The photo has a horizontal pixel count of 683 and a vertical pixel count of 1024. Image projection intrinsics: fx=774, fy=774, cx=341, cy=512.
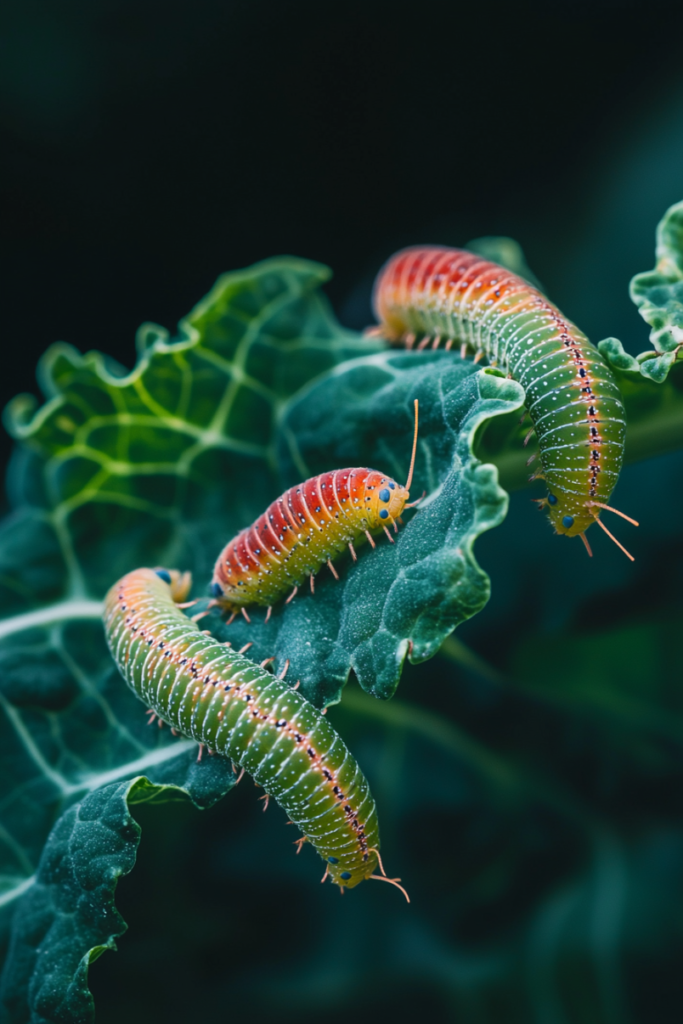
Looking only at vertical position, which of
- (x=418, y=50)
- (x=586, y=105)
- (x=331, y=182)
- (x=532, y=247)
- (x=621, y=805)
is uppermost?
(x=418, y=50)

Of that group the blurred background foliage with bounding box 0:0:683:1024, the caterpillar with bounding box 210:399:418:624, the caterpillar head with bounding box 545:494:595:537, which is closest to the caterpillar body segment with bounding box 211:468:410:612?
the caterpillar with bounding box 210:399:418:624

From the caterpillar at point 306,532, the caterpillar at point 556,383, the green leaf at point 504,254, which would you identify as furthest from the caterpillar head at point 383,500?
the green leaf at point 504,254

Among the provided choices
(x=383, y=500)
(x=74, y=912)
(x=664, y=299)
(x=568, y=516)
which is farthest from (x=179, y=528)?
(x=664, y=299)

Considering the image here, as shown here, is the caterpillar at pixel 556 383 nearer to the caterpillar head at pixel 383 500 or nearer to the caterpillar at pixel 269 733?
the caterpillar head at pixel 383 500

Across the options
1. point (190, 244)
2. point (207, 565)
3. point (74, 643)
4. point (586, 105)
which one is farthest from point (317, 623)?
point (586, 105)

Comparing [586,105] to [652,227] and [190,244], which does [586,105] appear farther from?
[190,244]

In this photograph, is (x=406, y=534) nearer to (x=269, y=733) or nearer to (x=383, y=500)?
(x=383, y=500)
